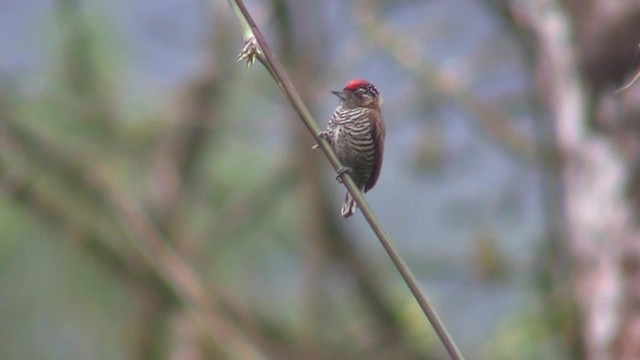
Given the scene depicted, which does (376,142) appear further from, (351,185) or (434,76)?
(434,76)

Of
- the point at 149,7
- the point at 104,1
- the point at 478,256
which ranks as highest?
the point at 104,1

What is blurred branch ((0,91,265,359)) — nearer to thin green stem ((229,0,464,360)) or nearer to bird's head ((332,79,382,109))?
bird's head ((332,79,382,109))

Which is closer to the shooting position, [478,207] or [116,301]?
[478,207]

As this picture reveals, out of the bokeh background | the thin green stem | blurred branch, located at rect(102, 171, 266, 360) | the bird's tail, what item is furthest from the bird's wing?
blurred branch, located at rect(102, 171, 266, 360)

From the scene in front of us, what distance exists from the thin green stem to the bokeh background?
3.50 metres

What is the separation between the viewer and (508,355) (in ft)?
19.8

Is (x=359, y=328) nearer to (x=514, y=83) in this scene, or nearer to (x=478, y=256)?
(x=478, y=256)

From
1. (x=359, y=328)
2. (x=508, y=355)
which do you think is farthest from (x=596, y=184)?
(x=359, y=328)

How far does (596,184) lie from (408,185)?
13.2 ft

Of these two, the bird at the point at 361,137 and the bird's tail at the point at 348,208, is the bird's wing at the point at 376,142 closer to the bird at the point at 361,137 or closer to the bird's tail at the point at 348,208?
the bird at the point at 361,137

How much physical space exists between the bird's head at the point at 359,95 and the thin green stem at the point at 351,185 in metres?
0.90

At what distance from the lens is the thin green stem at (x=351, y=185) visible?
1.46 metres

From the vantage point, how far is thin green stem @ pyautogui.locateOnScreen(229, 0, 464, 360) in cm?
146

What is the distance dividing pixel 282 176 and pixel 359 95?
190 inches
